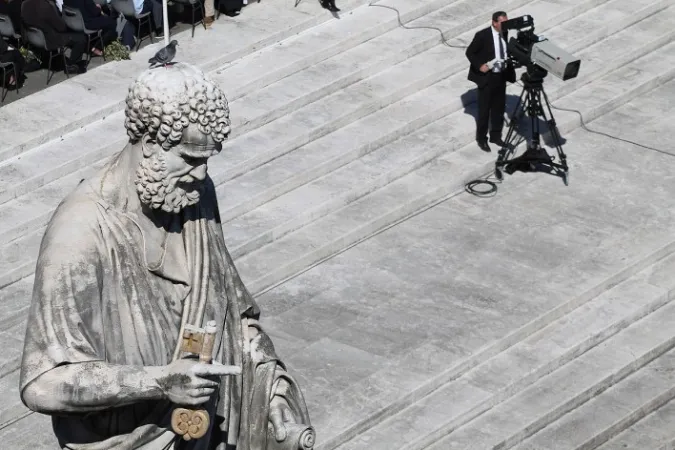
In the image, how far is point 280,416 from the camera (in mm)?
5898

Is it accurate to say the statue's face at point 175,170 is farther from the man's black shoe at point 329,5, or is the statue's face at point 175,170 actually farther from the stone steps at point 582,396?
the man's black shoe at point 329,5

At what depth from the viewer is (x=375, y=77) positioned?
61.1ft

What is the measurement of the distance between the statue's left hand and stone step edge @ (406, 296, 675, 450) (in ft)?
22.0

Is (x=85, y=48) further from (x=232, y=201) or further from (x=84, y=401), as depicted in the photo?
(x=84, y=401)

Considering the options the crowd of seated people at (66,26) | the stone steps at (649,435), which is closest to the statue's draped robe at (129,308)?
the stone steps at (649,435)

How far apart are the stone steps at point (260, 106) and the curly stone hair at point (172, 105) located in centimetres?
1010

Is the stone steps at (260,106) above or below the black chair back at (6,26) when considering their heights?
below

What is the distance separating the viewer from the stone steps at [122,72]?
16734 mm

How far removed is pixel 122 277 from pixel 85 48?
1304 cm

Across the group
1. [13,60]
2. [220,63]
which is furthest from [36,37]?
[220,63]

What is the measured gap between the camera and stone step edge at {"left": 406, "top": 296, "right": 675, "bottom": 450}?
12766 millimetres

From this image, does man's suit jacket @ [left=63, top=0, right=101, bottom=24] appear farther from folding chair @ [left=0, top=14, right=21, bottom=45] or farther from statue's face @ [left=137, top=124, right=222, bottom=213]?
statue's face @ [left=137, top=124, right=222, bottom=213]

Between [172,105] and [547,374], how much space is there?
29.3ft

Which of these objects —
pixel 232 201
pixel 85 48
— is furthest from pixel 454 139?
pixel 85 48
